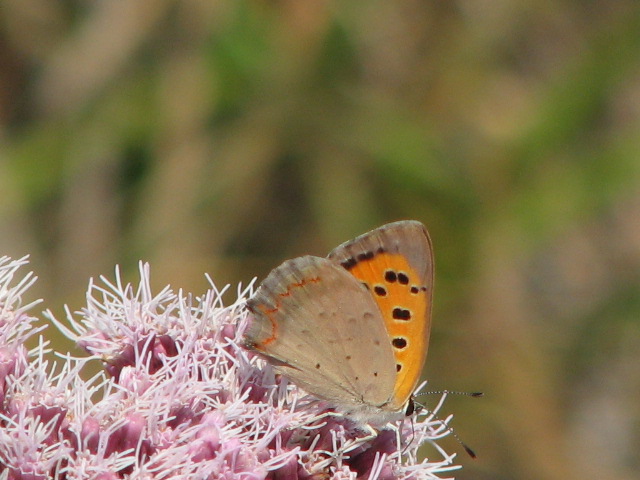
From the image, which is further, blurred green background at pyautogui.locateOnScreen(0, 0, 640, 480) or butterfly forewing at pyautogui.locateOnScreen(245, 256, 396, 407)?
blurred green background at pyautogui.locateOnScreen(0, 0, 640, 480)

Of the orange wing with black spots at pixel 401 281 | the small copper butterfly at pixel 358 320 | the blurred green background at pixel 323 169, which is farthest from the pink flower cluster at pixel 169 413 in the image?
the blurred green background at pixel 323 169

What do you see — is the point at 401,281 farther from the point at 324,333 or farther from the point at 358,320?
the point at 324,333

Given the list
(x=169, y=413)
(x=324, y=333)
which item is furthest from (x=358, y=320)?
(x=169, y=413)

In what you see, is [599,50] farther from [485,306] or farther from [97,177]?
[97,177]

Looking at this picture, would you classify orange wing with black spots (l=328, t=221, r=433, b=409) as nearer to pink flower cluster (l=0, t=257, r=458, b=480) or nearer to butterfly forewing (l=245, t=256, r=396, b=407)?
butterfly forewing (l=245, t=256, r=396, b=407)

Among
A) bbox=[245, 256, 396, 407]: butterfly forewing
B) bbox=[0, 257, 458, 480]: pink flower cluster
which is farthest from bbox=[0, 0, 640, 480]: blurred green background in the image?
bbox=[245, 256, 396, 407]: butterfly forewing

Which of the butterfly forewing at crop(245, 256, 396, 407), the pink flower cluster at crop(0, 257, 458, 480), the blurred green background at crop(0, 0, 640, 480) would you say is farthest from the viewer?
the blurred green background at crop(0, 0, 640, 480)

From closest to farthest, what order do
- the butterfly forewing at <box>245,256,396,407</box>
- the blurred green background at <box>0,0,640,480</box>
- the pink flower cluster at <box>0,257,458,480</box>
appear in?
the pink flower cluster at <box>0,257,458,480</box>, the butterfly forewing at <box>245,256,396,407</box>, the blurred green background at <box>0,0,640,480</box>

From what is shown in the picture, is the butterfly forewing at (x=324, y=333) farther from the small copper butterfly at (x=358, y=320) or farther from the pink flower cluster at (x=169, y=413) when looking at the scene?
the pink flower cluster at (x=169, y=413)
